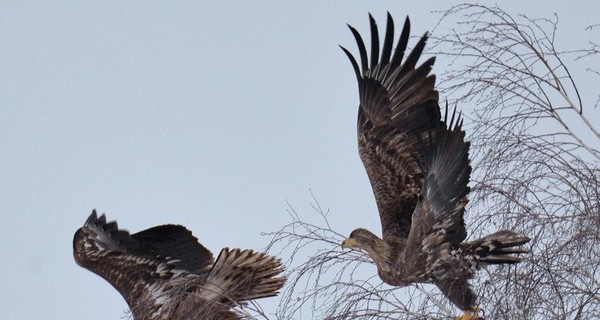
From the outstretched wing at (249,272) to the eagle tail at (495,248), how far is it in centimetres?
186

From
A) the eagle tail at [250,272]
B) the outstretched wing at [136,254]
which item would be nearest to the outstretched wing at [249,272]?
the eagle tail at [250,272]

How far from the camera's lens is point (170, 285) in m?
10.0

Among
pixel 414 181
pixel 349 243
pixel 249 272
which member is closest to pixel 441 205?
pixel 349 243

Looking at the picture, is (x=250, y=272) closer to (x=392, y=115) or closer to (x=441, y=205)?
(x=392, y=115)

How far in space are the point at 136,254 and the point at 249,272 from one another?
4.52 ft

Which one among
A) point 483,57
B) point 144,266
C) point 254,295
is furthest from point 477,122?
point 144,266

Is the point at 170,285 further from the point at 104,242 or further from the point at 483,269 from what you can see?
the point at 483,269

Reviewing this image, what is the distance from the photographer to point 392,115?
10188 mm

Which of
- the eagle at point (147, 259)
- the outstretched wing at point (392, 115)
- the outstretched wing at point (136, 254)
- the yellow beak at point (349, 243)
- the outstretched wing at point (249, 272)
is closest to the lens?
the yellow beak at point (349, 243)

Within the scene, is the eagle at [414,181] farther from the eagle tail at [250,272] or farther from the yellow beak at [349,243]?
the eagle tail at [250,272]

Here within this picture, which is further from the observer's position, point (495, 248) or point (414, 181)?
point (414, 181)

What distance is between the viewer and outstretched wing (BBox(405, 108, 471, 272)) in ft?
25.7

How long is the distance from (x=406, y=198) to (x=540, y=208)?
2.64 meters

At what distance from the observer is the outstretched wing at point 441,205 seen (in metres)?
7.83
